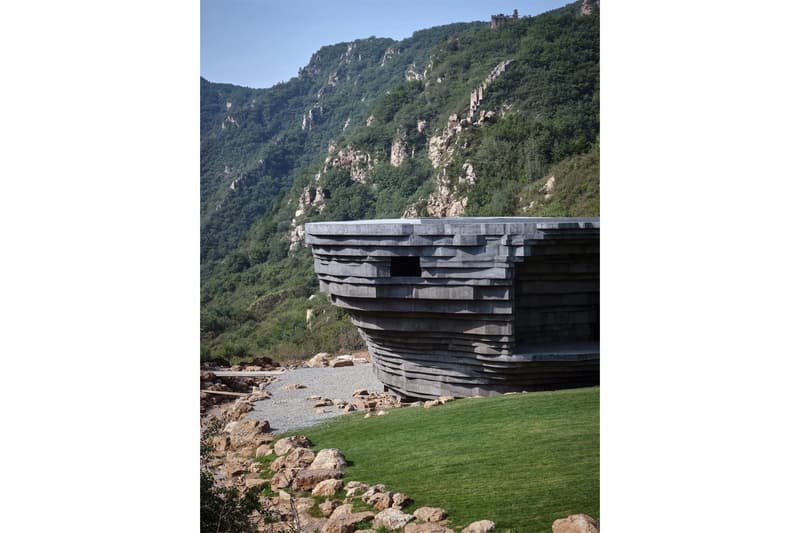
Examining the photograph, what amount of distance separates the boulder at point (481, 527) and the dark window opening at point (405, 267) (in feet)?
6.89

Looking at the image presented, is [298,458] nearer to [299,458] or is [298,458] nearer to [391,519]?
[299,458]

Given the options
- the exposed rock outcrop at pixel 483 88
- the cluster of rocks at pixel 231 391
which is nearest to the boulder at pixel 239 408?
the cluster of rocks at pixel 231 391

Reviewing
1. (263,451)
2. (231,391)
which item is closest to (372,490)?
(263,451)

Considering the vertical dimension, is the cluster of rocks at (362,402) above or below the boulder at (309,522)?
above

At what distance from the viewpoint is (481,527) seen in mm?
4141

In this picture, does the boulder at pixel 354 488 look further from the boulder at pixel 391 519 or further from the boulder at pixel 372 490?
the boulder at pixel 391 519

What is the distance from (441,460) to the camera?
15.1ft

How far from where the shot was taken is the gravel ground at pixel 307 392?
5.49 m

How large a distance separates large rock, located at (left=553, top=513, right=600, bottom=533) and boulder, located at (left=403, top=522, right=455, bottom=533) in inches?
22.3

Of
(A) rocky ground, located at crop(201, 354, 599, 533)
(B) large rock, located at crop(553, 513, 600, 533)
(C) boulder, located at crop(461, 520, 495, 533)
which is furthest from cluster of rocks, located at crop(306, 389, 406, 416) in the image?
(B) large rock, located at crop(553, 513, 600, 533)

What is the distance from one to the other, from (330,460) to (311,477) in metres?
0.15

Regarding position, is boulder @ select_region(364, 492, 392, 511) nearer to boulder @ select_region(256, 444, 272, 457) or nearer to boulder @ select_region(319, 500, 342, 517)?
boulder @ select_region(319, 500, 342, 517)
